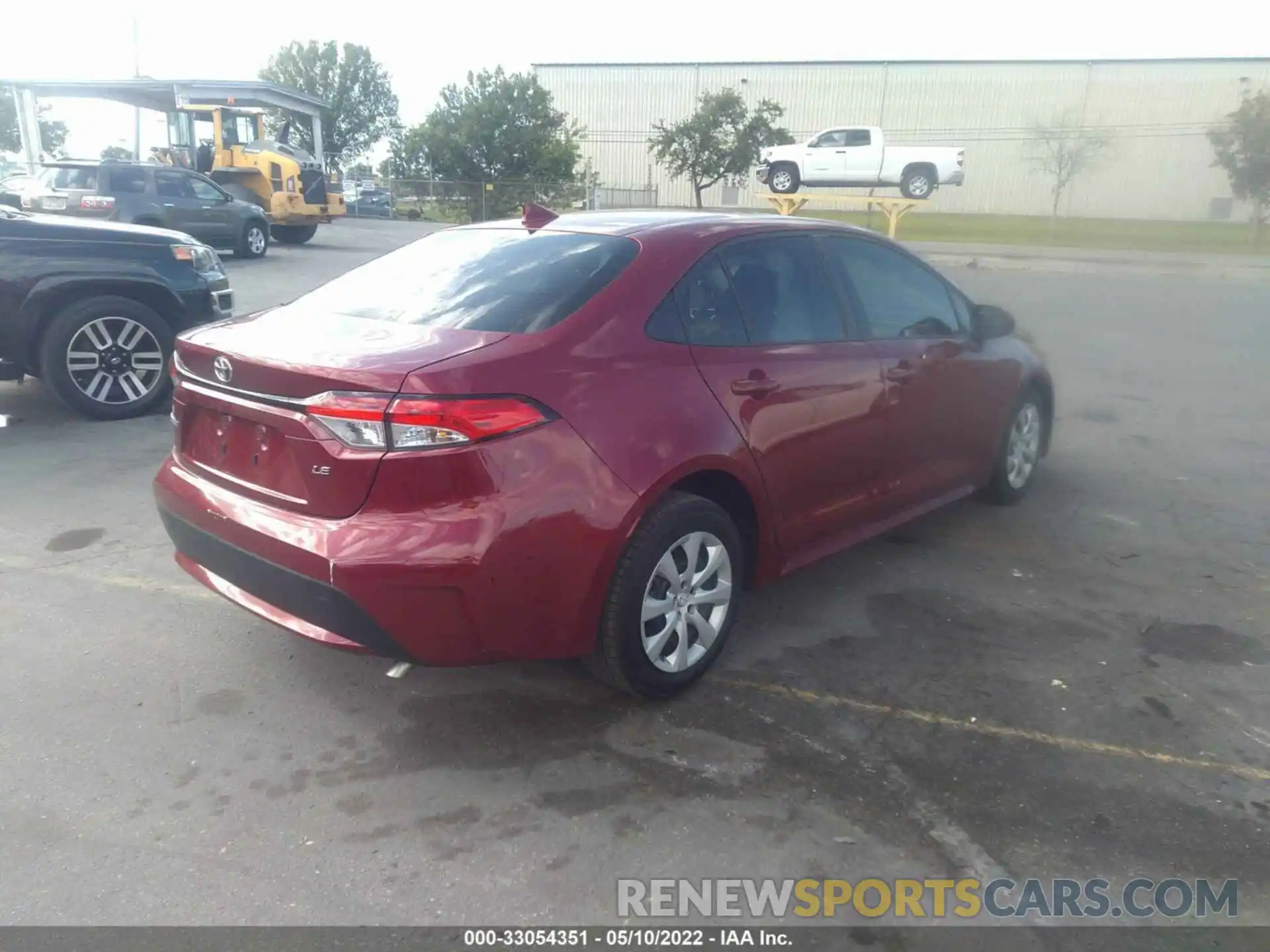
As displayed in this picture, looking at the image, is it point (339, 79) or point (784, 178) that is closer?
point (784, 178)

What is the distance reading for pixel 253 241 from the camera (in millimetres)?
19750

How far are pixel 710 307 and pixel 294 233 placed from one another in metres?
23.6

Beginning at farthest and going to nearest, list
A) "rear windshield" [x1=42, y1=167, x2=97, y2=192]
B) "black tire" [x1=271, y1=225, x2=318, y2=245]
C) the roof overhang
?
the roof overhang
"black tire" [x1=271, y1=225, x2=318, y2=245]
"rear windshield" [x1=42, y1=167, x2=97, y2=192]

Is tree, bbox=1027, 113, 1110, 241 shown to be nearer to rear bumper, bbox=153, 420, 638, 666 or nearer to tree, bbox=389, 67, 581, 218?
tree, bbox=389, 67, 581, 218

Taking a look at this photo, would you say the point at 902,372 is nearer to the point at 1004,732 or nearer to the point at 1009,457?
the point at 1009,457

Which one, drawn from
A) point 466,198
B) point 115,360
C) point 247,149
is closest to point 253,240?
point 247,149

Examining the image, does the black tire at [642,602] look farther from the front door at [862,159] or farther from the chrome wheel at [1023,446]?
the front door at [862,159]

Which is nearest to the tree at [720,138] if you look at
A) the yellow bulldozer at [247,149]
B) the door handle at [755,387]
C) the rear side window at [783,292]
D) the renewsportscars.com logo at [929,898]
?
the yellow bulldozer at [247,149]

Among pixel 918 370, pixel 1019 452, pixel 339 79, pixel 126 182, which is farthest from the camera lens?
pixel 339 79

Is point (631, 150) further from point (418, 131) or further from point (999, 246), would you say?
point (999, 246)

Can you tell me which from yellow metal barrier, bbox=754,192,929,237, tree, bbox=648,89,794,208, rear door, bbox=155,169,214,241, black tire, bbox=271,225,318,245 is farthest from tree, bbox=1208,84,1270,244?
rear door, bbox=155,169,214,241

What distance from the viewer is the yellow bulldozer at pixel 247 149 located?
24.1 metres

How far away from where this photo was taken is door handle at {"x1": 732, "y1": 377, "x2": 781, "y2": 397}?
362 cm

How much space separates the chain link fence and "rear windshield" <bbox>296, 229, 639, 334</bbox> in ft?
119
